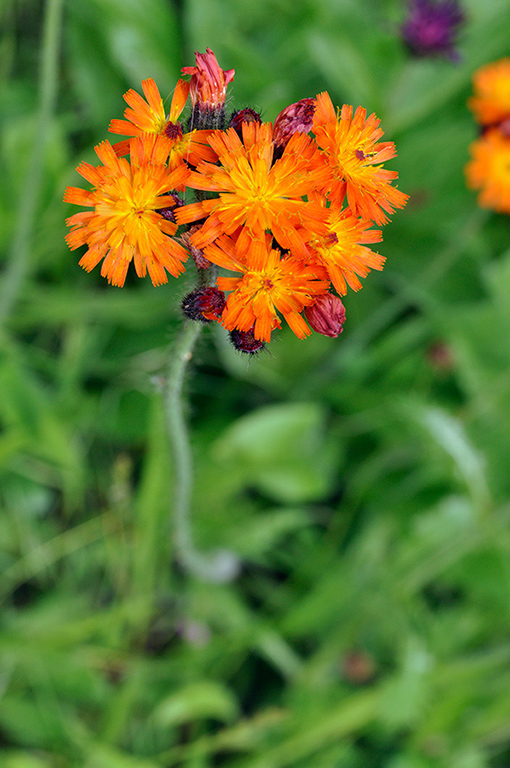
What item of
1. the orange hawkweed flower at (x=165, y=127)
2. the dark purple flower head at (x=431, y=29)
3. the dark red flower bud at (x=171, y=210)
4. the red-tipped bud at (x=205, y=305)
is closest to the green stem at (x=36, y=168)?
the orange hawkweed flower at (x=165, y=127)

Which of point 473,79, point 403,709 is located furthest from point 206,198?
point 473,79

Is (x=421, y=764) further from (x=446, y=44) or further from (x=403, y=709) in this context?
(x=446, y=44)

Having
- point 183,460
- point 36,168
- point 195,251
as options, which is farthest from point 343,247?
point 36,168

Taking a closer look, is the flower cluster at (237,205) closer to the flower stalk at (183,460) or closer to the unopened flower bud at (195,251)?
the unopened flower bud at (195,251)

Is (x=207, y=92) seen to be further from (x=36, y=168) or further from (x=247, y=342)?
(x=36, y=168)

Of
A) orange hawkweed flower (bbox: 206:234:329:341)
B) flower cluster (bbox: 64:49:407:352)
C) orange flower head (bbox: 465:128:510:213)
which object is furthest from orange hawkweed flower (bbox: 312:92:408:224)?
orange flower head (bbox: 465:128:510:213)

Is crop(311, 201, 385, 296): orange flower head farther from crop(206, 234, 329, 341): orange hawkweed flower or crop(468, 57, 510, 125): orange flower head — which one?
crop(468, 57, 510, 125): orange flower head
